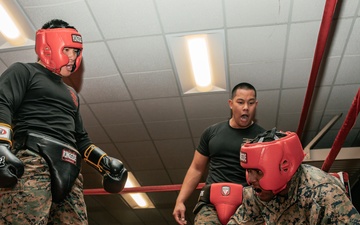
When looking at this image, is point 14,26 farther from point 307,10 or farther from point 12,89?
point 307,10

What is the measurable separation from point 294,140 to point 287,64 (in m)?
2.78

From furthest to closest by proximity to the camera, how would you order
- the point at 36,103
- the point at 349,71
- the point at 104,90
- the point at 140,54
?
the point at 104,90 < the point at 349,71 < the point at 140,54 < the point at 36,103

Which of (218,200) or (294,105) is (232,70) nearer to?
(294,105)

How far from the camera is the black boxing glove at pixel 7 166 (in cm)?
164

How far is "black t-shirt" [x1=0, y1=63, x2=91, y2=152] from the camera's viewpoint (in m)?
1.93

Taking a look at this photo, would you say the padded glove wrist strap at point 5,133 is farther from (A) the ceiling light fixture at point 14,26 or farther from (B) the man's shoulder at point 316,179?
(A) the ceiling light fixture at point 14,26

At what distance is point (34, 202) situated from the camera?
5.80 ft

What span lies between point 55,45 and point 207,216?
1.43 m

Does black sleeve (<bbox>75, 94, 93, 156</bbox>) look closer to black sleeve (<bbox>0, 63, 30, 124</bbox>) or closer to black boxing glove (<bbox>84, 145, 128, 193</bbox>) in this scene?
black boxing glove (<bbox>84, 145, 128, 193</bbox>)

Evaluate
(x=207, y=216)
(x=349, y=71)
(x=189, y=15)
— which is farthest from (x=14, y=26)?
(x=349, y=71)

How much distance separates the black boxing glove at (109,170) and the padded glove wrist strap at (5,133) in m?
0.64

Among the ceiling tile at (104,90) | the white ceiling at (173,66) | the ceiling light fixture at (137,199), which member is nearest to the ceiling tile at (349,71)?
Answer: the white ceiling at (173,66)

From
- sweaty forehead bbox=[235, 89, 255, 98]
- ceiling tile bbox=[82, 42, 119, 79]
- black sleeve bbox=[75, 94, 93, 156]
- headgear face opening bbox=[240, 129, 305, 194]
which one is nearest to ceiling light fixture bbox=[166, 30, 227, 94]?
ceiling tile bbox=[82, 42, 119, 79]

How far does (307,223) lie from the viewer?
199cm
